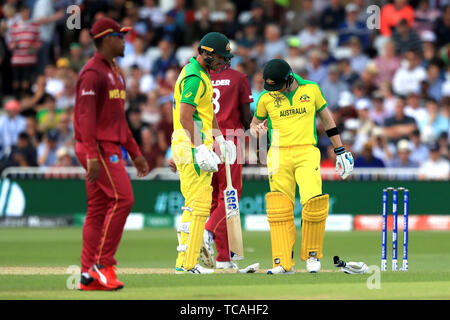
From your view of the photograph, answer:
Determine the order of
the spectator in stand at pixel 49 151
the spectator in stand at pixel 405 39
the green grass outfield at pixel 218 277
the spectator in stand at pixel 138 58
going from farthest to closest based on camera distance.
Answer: the spectator in stand at pixel 138 58 → the spectator in stand at pixel 405 39 → the spectator in stand at pixel 49 151 → the green grass outfield at pixel 218 277

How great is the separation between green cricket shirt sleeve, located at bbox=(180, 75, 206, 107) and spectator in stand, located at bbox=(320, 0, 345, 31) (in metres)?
14.2

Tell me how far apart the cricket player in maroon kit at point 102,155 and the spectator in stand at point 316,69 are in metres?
13.3

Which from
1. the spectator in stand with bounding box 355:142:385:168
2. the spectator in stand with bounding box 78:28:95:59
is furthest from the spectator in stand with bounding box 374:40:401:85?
the spectator in stand with bounding box 78:28:95:59

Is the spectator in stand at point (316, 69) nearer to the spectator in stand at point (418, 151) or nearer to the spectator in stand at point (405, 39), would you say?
the spectator in stand at point (405, 39)

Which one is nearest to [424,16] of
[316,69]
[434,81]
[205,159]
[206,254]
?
[434,81]

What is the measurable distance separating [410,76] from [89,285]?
14.4 meters

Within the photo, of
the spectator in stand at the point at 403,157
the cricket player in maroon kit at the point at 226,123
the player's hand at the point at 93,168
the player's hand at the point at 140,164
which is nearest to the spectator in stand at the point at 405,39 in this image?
the spectator in stand at the point at 403,157

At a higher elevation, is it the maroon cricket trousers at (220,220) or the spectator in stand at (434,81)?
the spectator in stand at (434,81)

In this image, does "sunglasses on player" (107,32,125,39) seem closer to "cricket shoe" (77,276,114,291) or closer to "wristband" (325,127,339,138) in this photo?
"cricket shoe" (77,276,114,291)

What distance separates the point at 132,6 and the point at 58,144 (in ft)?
17.0

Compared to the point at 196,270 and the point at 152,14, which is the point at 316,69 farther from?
the point at 196,270

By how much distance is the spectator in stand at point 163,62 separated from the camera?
2330 centimetres

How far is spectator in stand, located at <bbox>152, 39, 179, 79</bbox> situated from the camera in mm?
23297

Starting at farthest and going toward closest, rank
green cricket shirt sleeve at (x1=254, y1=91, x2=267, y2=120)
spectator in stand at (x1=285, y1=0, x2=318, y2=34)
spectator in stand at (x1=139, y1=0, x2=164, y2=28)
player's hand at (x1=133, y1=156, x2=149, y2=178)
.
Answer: spectator in stand at (x1=139, y1=0, x2=164, y2=28), spectator in stand at (x1=285, y1=0, x2=318, y2=34), green cricket shirt sleeve at (x1=254, y1=91, x2=267, y2=120), player's hand at (x1=133, y1=156, x2=149, y2=178)
